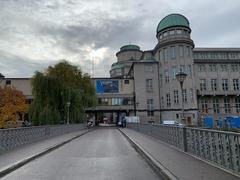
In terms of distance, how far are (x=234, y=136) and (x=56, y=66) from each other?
125 feet

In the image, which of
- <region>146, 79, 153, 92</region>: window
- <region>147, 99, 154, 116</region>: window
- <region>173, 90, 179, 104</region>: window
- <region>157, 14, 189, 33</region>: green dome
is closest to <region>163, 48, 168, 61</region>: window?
<region>157, 14, 189, 33</region>: green dome

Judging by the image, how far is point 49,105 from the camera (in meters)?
33.0

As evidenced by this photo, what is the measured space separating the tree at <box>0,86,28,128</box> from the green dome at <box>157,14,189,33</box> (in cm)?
3671

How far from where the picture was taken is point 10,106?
44.1 metres

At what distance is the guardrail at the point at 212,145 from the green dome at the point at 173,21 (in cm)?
5153

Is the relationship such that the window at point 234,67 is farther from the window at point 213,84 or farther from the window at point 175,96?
the window at point 175,96

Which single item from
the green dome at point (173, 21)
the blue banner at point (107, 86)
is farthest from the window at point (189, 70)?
the blue banner at point (107, 86)

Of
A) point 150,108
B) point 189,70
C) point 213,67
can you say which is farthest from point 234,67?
point 150,108

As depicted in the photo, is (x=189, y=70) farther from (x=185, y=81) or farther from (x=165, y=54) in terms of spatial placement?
(x=165, y=54)

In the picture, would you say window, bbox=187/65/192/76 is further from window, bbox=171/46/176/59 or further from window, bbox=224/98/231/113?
window, bbox=224/98/231/113

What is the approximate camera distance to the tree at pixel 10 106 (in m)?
42.7

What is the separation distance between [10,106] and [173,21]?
1596 inches

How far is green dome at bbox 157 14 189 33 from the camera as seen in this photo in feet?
201

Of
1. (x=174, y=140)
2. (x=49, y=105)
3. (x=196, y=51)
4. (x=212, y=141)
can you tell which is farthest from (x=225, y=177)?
(x=196, y=51)
